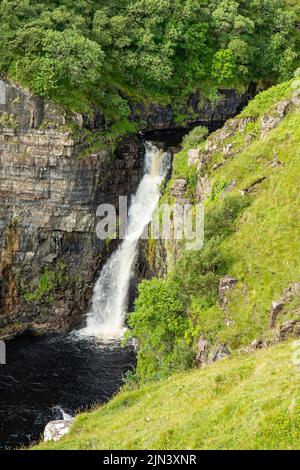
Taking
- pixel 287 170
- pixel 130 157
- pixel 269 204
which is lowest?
pixel 269 204

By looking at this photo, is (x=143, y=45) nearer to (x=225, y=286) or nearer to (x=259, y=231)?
(x=259, y=231)

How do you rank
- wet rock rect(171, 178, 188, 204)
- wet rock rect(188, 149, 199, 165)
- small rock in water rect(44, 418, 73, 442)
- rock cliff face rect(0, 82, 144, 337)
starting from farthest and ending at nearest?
rock cliff face rect(0, 82, 144, 337) < wet rock rect(188, 149, 199, 165) < wet rock rect(171, 178, 188, 204) < small rock in water rect(44, 418, 73, 442)

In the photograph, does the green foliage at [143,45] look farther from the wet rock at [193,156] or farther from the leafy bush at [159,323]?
the leafy bush at [159,323]

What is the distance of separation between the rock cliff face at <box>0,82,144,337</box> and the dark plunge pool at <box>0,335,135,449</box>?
365 centimetres

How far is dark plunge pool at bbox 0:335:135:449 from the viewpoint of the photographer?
4081 centimetres

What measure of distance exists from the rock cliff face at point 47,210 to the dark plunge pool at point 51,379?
3646 mm

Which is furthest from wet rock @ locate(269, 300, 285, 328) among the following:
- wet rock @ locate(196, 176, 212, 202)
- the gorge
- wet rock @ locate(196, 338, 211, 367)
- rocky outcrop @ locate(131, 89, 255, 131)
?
rocky outcrop @ locate(131, 89, 255, 131)

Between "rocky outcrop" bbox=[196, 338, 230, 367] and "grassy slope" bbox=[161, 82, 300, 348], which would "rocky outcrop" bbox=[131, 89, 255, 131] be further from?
"rocky outcrop" bbox=[196, 338, 230, 367]

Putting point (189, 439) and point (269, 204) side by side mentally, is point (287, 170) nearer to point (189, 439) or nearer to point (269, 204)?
point (269, 204)

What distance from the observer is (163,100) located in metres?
67.1

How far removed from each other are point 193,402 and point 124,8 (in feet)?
184

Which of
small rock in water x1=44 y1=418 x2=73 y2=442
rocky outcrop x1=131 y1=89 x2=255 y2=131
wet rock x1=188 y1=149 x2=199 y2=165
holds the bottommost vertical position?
small rock in water x1=44 y1=418 x2=73 y2=442

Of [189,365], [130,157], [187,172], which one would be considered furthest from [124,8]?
[189,365]

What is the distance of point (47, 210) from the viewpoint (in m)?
52.8
